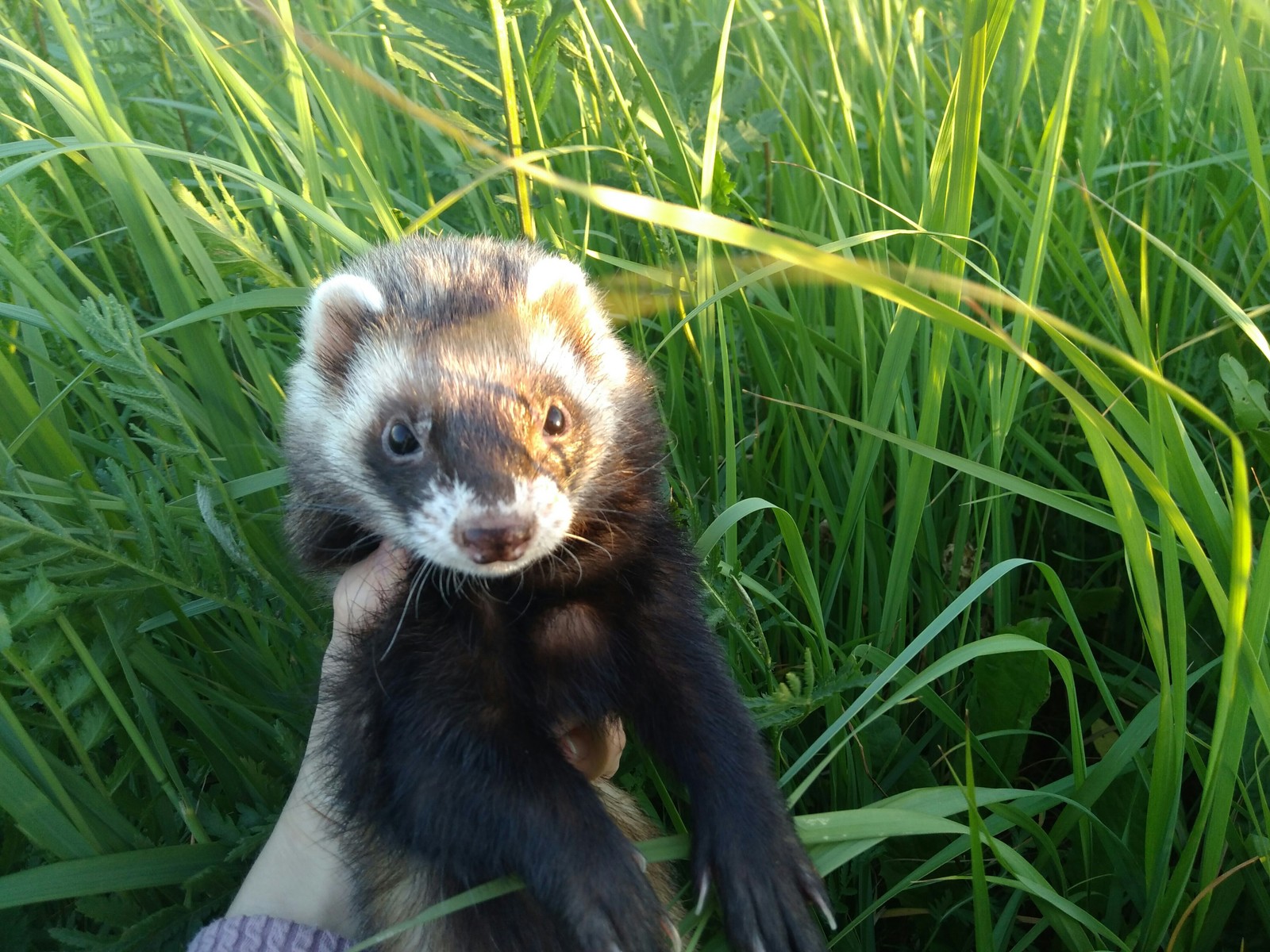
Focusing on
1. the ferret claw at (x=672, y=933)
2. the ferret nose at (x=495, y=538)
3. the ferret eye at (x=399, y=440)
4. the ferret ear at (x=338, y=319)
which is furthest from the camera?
the ferret ear at (x=338, y=319)

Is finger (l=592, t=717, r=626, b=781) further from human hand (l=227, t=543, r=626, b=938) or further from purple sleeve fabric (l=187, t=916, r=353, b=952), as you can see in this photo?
purple sleeve fabric (l=187, t=916, r=353, b=952)

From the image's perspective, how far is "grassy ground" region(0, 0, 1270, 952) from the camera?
138 centimetres

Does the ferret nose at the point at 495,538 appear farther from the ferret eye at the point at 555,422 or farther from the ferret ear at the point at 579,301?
the ferret ear at the point at 579,301

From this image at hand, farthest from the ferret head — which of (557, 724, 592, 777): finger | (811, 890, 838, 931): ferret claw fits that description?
(811, 890, 838, 931): ferret claw

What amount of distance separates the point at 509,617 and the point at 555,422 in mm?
348

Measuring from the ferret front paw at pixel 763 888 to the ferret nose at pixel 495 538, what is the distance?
0.59 meters

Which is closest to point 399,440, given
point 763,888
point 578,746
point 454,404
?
point 454,404

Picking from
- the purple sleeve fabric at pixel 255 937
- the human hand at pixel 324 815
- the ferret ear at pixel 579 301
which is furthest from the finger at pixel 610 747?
the ferret ear at pixel 579 301

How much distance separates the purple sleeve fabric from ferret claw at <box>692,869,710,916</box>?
60 cm

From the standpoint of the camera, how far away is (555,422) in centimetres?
156

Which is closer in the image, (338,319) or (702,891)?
(702,891)

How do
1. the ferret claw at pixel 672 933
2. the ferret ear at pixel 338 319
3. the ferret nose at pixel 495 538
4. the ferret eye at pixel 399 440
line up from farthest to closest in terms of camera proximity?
the ferret ear at pixel 338 319
the ferret eye at pixel 399 440
the ferret claw at pixel 672 933
the ferret nose at pixel 495 538

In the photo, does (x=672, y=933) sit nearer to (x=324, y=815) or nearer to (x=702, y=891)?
(x=702, y=891)

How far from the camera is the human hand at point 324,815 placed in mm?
1596
